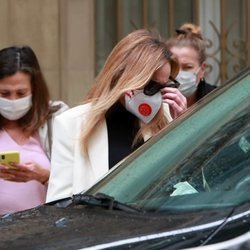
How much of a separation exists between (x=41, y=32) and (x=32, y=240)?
7.00 metres

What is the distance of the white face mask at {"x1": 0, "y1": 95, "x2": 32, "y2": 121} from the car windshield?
5.21 feet

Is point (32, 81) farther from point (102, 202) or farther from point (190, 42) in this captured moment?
point (102, 202)

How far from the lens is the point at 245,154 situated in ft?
10.2

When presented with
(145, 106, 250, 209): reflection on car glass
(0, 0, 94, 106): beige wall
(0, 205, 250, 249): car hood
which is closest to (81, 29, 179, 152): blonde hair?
(145, 106, 250, 209): reflection on car glass

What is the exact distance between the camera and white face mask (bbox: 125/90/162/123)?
14.1 feet

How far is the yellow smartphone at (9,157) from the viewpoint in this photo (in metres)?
4.86

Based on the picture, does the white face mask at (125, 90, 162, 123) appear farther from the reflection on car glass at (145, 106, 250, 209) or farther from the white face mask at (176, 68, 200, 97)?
the white face mask at (176, 68, 200, 97)

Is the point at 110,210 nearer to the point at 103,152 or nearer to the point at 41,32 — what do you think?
the point at 103,152

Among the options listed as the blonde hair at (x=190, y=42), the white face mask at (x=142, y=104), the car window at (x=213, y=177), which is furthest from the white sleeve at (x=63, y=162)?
the blonde hair at (x=190, y=42)

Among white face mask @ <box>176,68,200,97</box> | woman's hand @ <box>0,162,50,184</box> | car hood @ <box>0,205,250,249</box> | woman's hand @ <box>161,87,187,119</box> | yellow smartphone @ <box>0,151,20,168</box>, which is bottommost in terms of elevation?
car hood @ <box>0,205,250,249</box>

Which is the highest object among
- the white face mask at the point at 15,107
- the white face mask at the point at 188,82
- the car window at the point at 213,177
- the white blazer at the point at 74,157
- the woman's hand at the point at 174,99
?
the white face mask at the point at 188,82

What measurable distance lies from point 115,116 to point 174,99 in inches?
12.2

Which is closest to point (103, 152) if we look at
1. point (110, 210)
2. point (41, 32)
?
point (110, 210)

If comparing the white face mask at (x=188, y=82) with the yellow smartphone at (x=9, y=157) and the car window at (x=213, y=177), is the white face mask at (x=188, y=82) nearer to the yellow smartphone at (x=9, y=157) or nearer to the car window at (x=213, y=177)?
the yellow smartphone at (x=9, y=157)
